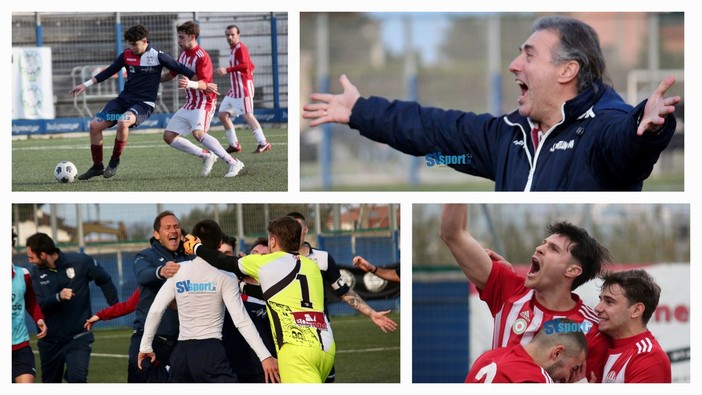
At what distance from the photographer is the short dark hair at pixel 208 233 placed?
644 centimetres

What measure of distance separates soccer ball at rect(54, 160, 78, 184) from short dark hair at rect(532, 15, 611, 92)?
3.34 m

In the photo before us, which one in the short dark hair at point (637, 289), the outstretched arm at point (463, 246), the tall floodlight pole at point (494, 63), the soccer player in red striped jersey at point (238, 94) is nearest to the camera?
the outstretched arm at point (463, 246)

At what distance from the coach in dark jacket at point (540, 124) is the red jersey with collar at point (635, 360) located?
48.6 inches

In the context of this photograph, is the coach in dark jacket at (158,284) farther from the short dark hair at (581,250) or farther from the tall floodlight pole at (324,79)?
the tall floodlight pole at (324,79)

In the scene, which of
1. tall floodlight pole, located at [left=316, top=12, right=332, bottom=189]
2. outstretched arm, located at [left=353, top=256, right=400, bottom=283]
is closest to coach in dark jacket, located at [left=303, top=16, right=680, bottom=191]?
outstretched arm, located at [left=353, top=256, right=400, bottom=283]

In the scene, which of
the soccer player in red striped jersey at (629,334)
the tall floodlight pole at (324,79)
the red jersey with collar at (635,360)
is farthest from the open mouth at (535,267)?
the tall floodlight pole at (324,79)

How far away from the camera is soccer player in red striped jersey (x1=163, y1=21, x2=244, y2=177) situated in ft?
22.6

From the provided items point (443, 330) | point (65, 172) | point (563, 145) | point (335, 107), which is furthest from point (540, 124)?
point (443, 330)

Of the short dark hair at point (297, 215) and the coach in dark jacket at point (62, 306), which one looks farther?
the coach in dark jacket at point (62, 306)

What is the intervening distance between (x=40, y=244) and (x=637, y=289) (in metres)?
4.10

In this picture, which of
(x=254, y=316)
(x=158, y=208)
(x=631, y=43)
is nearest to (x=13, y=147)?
(x=158, y=208)

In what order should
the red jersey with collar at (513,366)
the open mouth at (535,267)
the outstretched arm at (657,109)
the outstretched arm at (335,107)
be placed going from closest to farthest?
1. the outstretched arm at (657,109)
2. the outstretched arm at (335,107)
3. the red jersey with collar at (513,366)
4. the open mouth at (535,267)

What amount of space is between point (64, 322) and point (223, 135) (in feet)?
5.87

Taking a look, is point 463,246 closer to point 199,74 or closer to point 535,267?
point 535,267
